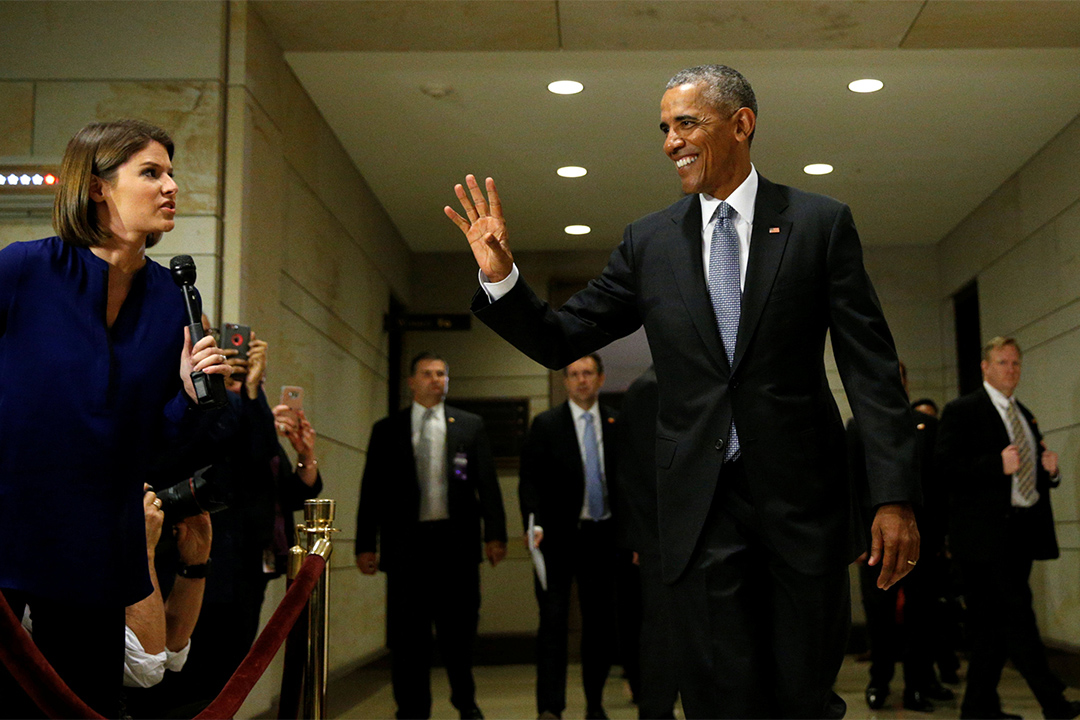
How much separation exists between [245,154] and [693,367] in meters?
3.42

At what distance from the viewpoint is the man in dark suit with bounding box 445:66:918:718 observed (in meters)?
2.05

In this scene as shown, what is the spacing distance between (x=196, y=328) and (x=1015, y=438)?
4562mm

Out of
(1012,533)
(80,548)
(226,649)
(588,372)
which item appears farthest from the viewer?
(588,372)

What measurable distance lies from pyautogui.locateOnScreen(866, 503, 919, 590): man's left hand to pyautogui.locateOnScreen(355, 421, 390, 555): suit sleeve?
3.95 meters

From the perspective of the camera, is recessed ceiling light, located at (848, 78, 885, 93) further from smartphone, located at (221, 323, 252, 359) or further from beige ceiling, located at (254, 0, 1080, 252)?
smartphone, located at (221, 323, 252, 359)

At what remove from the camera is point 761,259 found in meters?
2.19

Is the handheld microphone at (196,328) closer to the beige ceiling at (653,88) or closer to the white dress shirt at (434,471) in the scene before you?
the beige ceiling at (653,88)

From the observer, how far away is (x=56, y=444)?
6.72ft

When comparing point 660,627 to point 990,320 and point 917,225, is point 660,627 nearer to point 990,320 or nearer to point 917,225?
point 990,320

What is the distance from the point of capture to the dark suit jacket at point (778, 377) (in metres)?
2.08

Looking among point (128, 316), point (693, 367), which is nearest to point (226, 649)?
point (128, 316)

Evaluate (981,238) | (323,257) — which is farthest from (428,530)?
(981,238)

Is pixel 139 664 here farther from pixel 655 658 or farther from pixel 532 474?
pixel 532 474

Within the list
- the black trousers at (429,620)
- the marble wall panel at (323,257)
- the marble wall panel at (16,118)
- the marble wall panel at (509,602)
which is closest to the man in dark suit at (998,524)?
the black trousers at (429,620)
